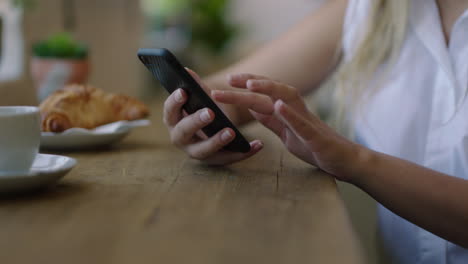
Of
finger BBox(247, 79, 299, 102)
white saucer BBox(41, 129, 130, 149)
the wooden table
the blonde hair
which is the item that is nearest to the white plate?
white saucer BBox(41, 129, 130, 149)

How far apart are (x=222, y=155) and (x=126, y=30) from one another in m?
2.15

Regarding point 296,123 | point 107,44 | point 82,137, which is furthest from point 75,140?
point 107,44

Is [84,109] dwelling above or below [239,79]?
below

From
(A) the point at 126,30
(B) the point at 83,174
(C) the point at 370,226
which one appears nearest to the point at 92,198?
(B) the point at 83,174

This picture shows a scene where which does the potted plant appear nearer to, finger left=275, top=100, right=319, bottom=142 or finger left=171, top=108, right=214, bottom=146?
finger left=171, top=108, right=214, bottom=146

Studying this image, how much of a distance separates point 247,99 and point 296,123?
0.10 metres

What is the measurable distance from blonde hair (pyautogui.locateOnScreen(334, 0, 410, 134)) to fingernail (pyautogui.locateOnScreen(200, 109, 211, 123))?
18.6 inches

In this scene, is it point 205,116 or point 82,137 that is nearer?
point 205,116

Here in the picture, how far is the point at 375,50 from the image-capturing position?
1165 mm

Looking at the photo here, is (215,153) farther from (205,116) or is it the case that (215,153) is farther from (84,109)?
(84,109)

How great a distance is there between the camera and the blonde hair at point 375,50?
3.70ft

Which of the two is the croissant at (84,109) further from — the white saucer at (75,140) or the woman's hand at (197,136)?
the woman's hand at (197,136)

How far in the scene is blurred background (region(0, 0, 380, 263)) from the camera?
1492mm

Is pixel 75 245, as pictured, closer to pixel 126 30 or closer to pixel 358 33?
pixel 358 33
